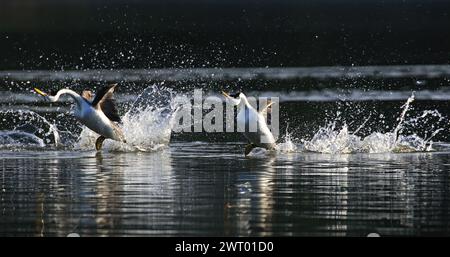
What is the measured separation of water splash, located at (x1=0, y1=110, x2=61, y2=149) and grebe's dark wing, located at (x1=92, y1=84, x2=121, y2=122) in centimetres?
114

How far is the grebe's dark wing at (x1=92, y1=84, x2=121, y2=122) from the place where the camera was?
2080cm

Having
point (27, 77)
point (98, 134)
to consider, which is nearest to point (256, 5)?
point (27, 77)

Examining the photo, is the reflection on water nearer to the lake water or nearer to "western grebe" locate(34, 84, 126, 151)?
the lake water

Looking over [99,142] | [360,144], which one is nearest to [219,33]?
[99,142]

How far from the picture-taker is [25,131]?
Result: 2430 centimetres

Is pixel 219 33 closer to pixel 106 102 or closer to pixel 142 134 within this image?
pixel 106 102

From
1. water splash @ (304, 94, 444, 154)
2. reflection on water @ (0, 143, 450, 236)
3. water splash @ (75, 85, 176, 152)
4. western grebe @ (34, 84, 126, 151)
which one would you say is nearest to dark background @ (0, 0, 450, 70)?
water splash @ (75, 85, 176, 152)

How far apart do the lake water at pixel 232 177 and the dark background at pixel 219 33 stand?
2006 cm

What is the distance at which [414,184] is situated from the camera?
50.0ft

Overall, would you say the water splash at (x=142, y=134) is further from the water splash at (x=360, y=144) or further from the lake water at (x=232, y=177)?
the water splash at (x=360, y=144)

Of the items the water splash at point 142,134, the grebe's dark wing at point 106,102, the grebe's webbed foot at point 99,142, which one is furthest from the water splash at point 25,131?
the grebe's webbed foot at point 99,142

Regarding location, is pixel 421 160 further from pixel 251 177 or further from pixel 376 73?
pixel 376 73
